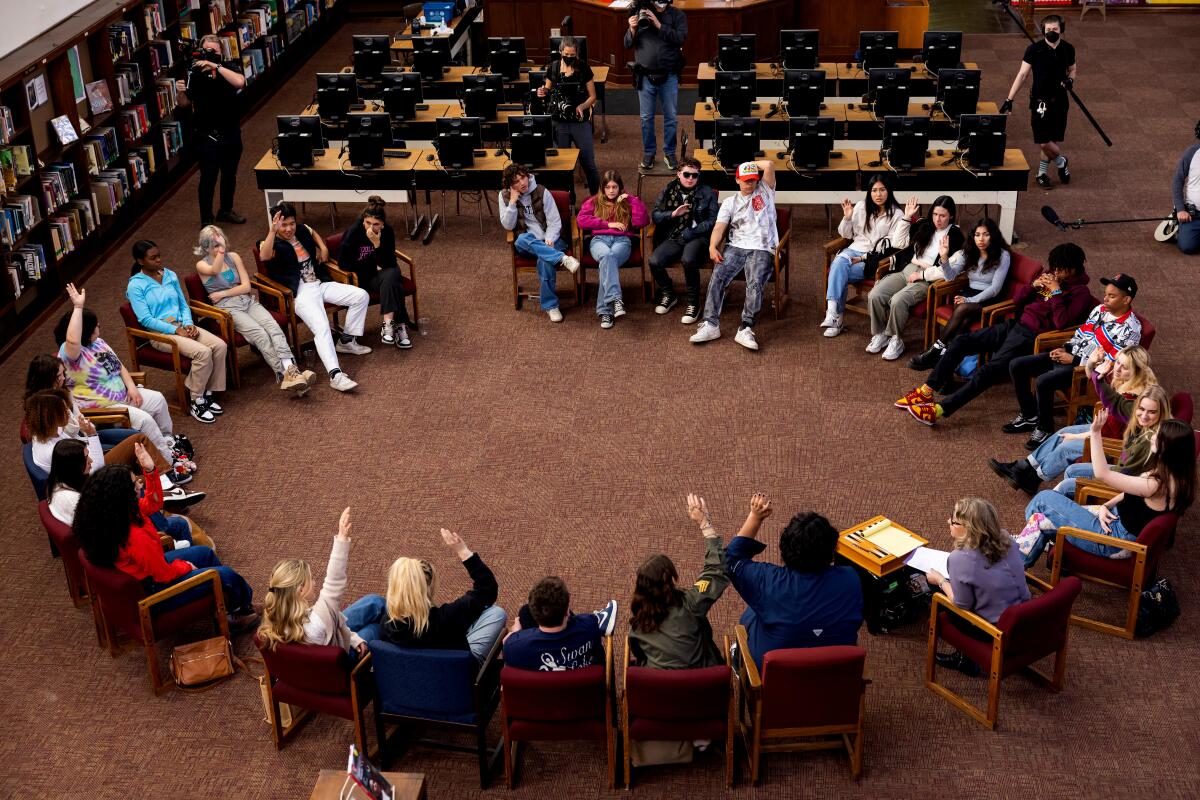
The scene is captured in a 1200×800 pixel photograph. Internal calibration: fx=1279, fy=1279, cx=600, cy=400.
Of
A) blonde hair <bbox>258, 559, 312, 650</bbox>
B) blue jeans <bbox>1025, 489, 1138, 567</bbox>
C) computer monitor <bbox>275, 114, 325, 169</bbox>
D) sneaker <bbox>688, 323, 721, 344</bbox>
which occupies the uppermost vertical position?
computer monitor <bbox>275, 114, 325, 169</bbox>

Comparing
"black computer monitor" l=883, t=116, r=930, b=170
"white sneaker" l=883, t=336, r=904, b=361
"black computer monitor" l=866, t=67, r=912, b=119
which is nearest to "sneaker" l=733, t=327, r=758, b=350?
"white sneaker" l=883, t=336, r=904, b=361

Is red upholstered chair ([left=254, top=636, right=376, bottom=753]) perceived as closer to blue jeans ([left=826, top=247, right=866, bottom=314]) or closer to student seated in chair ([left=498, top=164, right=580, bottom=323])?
student seated in chair ([left=498, top=164, right=580, bottom=323])

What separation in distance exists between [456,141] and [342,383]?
2.66 m

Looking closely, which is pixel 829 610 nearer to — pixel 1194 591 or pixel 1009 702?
pixel 1009 702

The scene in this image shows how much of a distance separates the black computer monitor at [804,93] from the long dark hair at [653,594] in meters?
7.06

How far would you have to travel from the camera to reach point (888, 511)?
700 centimetres

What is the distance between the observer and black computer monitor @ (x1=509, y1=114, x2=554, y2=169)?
10078 millimetres

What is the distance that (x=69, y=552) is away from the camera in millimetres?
6055

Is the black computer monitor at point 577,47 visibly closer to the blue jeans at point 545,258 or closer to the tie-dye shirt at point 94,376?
the blue jeans at point 545,258

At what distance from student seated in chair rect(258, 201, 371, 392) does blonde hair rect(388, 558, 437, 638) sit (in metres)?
3.43

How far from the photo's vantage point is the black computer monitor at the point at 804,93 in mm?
11164

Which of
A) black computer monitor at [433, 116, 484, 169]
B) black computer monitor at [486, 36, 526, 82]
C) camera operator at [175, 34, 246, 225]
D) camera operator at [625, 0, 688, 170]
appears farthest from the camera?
black computer monitor at [486, 36, 526, 82]

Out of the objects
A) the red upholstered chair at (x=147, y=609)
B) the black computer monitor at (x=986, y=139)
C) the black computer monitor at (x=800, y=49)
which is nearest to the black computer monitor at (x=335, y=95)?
the black computer monitor at (x=800, y=49)

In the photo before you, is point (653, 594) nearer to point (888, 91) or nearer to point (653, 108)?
point (888, 91)
